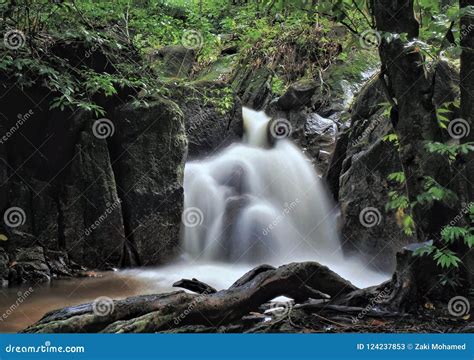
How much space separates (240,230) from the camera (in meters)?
8.43

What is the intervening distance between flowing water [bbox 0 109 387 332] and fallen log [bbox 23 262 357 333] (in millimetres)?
2174

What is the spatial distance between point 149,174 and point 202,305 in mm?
4556

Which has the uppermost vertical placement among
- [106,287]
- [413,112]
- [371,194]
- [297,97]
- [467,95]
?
[297,97]

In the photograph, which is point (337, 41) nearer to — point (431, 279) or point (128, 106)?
point (128, 106)

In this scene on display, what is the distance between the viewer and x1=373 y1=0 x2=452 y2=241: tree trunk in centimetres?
393

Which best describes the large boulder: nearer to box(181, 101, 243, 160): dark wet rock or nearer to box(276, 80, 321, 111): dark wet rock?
box(276, 80, 321, 111): dark wet rock

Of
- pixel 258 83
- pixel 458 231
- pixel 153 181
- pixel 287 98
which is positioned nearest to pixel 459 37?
pixel 458 231

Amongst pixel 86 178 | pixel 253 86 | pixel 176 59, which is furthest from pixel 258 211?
pixel 176 59

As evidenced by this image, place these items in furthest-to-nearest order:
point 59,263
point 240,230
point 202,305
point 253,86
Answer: point 253,86 → point 240,230 → point 59,263 → point 202,305

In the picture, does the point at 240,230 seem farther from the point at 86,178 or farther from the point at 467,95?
the point at 467,95

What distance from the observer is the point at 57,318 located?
11.6 feet

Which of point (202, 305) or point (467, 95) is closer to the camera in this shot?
point (202, 305)

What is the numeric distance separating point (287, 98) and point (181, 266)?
6136 mm

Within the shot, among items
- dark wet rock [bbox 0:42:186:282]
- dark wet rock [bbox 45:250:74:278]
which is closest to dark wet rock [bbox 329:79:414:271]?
dark wet rock [bbox 0:42:186:282]
